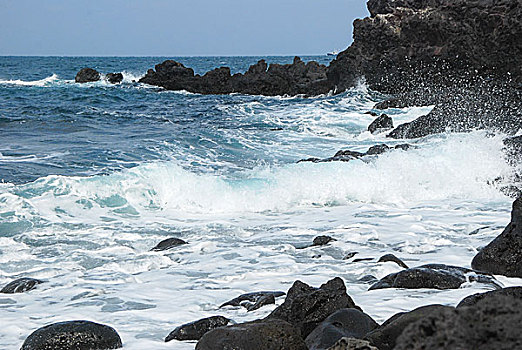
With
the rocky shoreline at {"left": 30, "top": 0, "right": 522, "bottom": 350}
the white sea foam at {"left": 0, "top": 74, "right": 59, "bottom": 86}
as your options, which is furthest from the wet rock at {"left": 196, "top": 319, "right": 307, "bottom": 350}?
the white sea foam at {"left": 0, "top": 74, "right": 59, "bottom": 86}

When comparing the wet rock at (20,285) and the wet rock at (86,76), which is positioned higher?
the wet rock at (86,76)

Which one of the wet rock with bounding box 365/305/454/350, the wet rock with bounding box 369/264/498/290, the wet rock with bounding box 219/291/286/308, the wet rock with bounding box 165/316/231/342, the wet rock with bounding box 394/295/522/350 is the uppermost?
the wet rock with bounding box 394/295/522/350

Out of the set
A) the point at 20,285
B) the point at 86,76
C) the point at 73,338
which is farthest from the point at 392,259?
the point at 86,76

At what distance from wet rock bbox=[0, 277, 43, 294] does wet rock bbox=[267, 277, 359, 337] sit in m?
2.23

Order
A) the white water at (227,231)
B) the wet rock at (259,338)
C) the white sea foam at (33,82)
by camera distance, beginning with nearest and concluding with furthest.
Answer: the wet rock at (259,338) < the white water at (227,231) < the white sea foam at (33,82)

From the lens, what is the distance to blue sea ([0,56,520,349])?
403cm

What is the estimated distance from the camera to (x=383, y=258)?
15.3 ft

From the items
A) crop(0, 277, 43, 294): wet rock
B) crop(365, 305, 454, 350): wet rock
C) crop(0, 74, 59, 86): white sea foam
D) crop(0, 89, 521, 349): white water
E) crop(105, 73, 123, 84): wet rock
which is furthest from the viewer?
crop(105, 73, 123, 84): wet rock

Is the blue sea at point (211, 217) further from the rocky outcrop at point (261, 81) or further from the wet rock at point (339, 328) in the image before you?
the rocky outcrop at point (261, 81)

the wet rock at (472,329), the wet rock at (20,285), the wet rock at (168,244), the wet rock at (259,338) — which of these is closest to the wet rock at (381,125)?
the wet rock at (168,244)

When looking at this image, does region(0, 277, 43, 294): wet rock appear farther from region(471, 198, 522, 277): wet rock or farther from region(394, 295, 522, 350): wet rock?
region(394, 295, 522, 350): wet rock

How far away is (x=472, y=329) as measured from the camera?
1047mm

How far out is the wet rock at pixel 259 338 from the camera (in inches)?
101

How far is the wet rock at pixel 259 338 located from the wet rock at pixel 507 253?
6.71 feet
